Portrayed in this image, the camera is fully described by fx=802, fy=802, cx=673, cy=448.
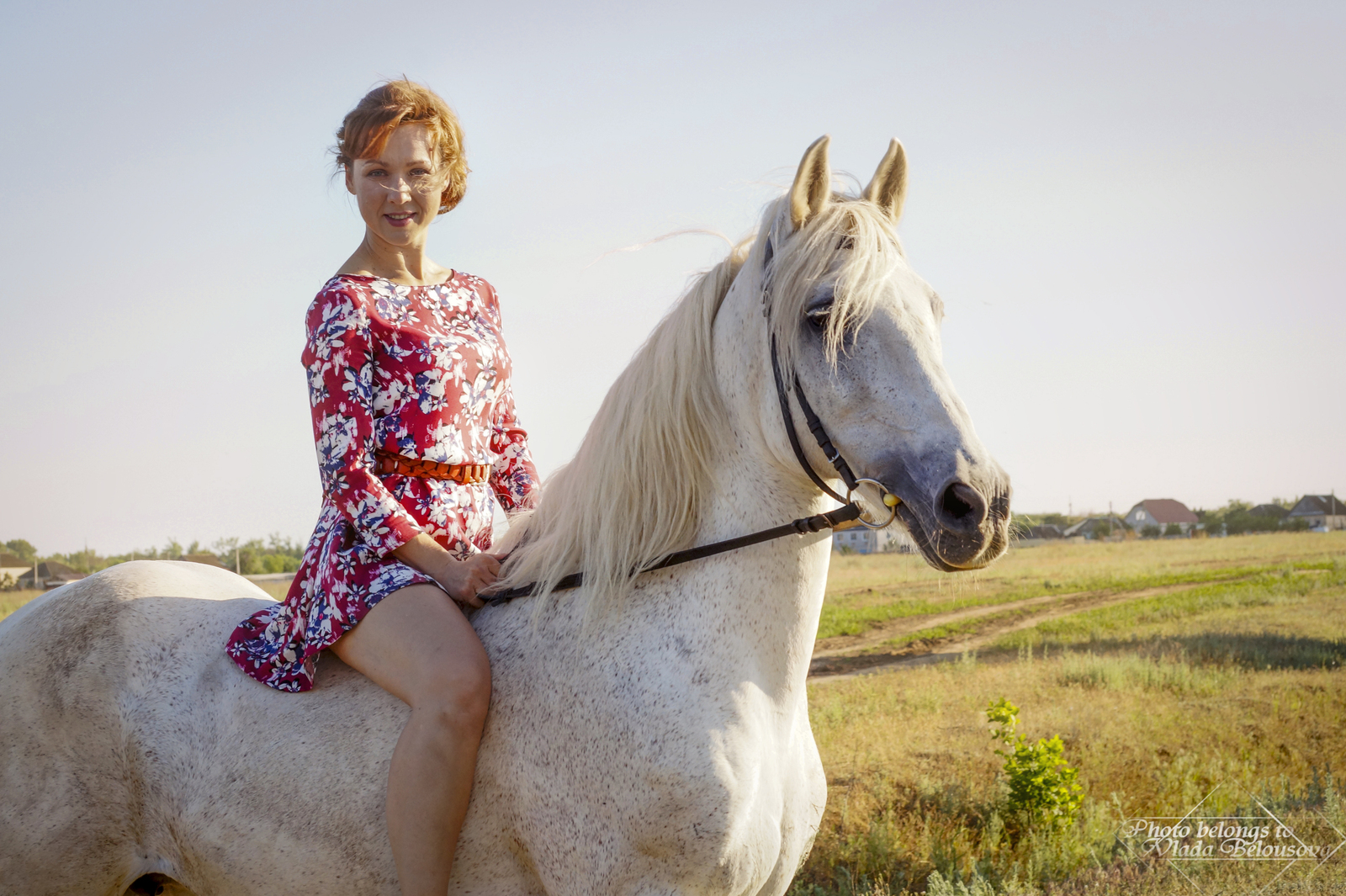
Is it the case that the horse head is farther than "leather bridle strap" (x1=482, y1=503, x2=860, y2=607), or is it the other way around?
"leather bridle strap" (x1=482, y1=503, x2=860, y2=607)

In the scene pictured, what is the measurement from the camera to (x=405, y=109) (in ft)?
9.01

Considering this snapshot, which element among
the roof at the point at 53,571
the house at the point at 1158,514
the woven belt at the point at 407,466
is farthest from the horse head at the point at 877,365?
the house at the point at 1158,514

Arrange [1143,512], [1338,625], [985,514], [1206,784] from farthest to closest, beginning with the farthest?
[1143,512] < [1338,625] < [1206,784] < [985,514]

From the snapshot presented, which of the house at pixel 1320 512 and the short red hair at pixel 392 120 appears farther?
the house at pixel 1320 512

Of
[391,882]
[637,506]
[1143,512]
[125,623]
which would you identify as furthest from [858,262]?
[1143,512]

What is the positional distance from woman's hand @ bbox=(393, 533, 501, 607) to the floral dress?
0.03 m

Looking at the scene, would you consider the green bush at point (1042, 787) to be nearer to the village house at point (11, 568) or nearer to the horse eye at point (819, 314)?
the horse eye at point (819, 314)

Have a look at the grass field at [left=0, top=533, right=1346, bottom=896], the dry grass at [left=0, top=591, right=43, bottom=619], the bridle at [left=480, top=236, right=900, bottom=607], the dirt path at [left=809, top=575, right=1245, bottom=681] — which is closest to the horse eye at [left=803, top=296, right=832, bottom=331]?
the bridle at [left=480, top=236, right=900, bottom=607]

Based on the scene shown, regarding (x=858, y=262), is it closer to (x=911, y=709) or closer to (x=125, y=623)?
(x=125, y=623)

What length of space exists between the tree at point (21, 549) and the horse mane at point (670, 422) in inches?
1650

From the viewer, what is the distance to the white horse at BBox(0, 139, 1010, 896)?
78.7 inches

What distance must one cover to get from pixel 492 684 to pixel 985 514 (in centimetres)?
143

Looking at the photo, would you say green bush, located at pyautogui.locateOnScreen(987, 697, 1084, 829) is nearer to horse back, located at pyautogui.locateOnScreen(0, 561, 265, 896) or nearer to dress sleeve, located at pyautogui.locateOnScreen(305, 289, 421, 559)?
dress sleeve, located at pyautogui.locateOnScreen(305, 289, 421, 559)

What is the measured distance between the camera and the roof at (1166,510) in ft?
260
